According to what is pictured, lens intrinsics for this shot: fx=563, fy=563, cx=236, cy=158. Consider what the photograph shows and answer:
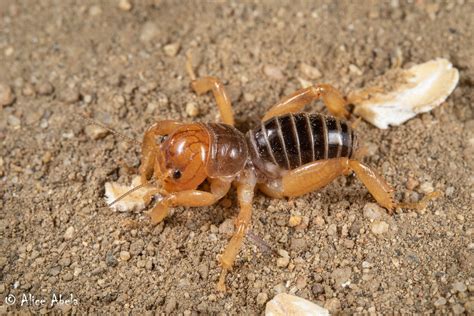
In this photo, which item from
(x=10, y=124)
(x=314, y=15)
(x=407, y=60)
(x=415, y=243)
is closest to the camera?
(x=415, y=243)

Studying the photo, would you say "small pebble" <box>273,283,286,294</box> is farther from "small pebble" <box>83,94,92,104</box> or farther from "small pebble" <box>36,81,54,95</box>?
"small pebble" <box>36,81,54,95</box>

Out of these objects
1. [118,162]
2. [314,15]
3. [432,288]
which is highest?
[314,15]

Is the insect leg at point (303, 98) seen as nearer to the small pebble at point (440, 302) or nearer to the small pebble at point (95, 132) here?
the small pebble at point (95, 132)

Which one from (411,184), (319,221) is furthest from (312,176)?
(411,184)

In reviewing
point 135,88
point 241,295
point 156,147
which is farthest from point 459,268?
point 135,88

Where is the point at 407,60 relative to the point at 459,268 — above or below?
above

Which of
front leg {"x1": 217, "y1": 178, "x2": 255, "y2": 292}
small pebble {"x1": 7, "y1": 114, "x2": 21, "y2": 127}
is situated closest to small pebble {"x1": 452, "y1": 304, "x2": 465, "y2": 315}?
front leg {"x1": 217, "y1": 178, "x2": 255, "y2": 292}

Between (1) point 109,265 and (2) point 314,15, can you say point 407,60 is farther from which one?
(1) point 109,265
